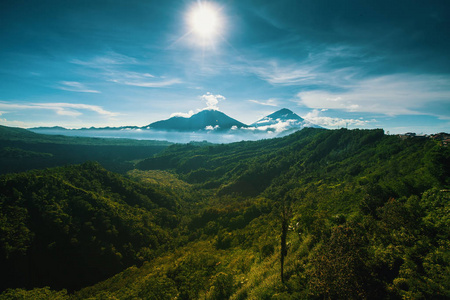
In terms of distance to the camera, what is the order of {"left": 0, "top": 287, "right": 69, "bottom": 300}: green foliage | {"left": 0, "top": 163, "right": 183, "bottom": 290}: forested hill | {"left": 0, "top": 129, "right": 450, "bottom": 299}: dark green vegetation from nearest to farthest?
1. {"left": 0, "top": 129, "right": 450, "bottom": 299}: dark green vegetation
2. {"left": 0, "top": 287, "right": 69, "bottom": 300}: green foliage
3. {"left": 0, "top": 163, "right": 183, "bottom": 290}: forested hill

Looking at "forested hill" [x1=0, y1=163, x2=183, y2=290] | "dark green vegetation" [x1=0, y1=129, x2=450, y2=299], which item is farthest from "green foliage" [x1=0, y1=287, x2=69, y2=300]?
"forested hill" [x1=0, y1=163, x2=183, y2=290]

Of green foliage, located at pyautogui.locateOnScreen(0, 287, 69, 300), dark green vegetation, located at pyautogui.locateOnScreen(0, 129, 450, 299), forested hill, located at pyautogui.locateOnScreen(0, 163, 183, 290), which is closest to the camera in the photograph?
dark green vegetation, located at pyautogui.locateOnScreen(0, 129, 450, 299)

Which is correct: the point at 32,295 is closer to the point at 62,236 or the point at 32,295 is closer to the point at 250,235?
the point at 62,236

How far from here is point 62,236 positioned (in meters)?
66.1

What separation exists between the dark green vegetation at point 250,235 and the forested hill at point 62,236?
34 centimetres

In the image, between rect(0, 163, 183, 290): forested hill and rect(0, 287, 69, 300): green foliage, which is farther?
rect(0, 163, 183, 290): forested hill

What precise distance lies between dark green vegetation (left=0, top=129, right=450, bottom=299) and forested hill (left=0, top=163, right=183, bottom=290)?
344 millimetres

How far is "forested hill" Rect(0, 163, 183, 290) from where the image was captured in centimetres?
5844

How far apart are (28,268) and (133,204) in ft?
166

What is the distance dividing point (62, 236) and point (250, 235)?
221 ft

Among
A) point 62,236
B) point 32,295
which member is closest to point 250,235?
point 32,295

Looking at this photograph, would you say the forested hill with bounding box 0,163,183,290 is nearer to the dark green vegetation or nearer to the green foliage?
the dark green vegetation

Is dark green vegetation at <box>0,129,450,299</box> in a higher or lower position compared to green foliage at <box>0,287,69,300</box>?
higher

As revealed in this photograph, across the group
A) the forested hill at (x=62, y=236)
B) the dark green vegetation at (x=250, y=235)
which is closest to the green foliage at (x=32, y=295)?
the dark green vegetation at (x=250, y=235)
